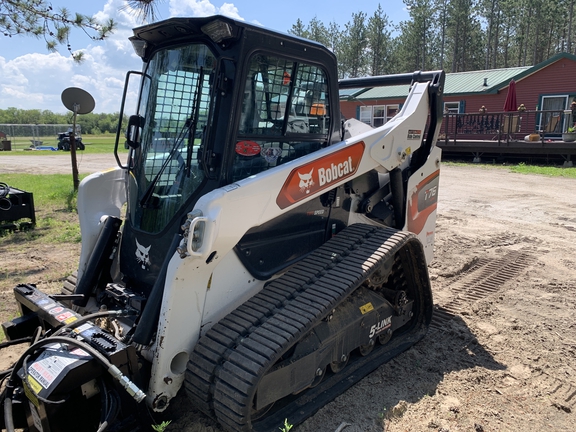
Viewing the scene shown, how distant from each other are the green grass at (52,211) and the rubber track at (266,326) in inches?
222

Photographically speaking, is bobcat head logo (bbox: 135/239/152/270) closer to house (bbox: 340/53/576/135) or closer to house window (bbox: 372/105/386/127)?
house (bbox: 340/53/576/135)

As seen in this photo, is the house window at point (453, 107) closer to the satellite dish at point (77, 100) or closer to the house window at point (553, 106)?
the house window at point (553, 106)

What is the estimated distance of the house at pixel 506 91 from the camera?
21.2m

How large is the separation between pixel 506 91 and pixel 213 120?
23.2 meters

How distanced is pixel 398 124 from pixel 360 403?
224 cm

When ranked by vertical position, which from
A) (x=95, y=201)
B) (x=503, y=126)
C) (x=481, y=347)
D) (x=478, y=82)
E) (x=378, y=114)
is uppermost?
(x=478, y=82)

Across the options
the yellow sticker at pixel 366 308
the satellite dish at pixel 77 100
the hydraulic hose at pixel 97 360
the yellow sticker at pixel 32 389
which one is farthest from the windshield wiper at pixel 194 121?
the satellite dish at pixel 77 100

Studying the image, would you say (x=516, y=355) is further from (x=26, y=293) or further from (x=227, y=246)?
(x=26, y=293)

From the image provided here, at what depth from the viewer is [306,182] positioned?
331 centimetres

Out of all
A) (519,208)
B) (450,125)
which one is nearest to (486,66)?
(450,125)

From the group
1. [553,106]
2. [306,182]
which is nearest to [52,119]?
[553,106]

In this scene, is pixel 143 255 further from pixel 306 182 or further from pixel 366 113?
pixel 366 113

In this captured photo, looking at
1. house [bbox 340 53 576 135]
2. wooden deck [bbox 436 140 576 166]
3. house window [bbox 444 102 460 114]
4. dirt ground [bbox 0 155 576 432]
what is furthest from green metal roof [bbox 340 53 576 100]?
dirt ground [bbox 0 155 576 432]

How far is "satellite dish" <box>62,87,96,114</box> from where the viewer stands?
10352 mm
